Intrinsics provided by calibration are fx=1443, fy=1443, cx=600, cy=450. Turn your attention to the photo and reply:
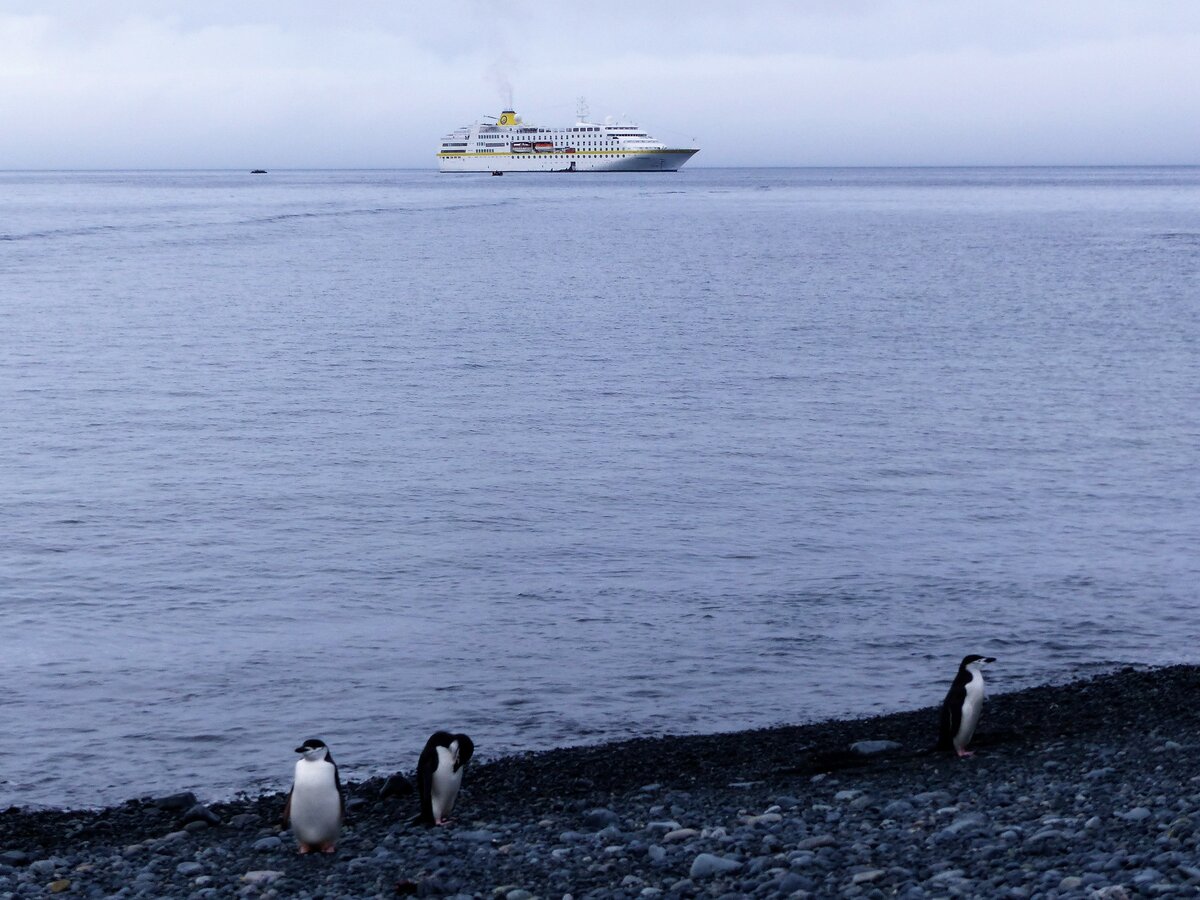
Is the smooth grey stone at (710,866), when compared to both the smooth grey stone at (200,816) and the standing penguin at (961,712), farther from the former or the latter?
the smooth grey stone at (200,816)

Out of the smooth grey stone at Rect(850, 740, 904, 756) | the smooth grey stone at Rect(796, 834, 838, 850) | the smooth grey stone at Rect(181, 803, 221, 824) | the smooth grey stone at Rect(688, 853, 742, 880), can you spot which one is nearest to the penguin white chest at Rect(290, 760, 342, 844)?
the smooth grey stone at Rect(181, 803, 221, 824)

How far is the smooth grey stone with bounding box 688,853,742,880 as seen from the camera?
845 centimetres

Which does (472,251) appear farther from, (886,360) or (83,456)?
(83,456)

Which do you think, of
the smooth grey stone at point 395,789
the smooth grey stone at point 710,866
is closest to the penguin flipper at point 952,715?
the smooth grey stone at point 710,866

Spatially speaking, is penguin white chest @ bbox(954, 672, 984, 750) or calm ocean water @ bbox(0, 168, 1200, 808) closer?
penguin white chest @ bbox(954, 672, 984, 750)

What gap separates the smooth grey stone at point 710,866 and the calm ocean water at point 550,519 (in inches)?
176

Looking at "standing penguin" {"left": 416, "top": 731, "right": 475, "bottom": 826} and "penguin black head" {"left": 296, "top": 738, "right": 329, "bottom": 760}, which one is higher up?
"penguin black head" {"left": 296, "top": 738, "right": 329, "bottom": 760}

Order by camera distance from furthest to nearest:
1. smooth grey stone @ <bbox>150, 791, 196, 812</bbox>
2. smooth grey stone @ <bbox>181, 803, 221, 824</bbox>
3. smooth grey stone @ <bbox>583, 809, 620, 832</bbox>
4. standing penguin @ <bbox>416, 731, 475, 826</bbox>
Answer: smooth grey stone @ <bbox>150, 791, 196, 812</bbox>
smooth grey stone @ <bbox>181, 803, 221, 824</bbox>
standing penguin @ <bbox>416, 731, 475, 826</bbox>
smooth grey stone @ <bbox>583, 809, 620, 832</bbox>

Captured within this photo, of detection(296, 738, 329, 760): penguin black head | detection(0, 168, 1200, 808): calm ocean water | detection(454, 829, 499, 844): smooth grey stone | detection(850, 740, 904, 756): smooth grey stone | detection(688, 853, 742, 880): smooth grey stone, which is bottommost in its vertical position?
detection(0, 168, 1200, 808): calm ocean water

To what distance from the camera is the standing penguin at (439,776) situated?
33.0 ft

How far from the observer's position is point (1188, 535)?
2053 cm

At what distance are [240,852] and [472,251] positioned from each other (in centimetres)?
7805

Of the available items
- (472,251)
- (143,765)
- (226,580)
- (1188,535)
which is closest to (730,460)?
(1188,535)

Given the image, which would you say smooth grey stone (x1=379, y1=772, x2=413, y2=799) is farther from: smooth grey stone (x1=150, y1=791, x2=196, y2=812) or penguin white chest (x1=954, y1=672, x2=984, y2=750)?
penguin white chest (x1=954, y1=672, x2=984, y2=750)
